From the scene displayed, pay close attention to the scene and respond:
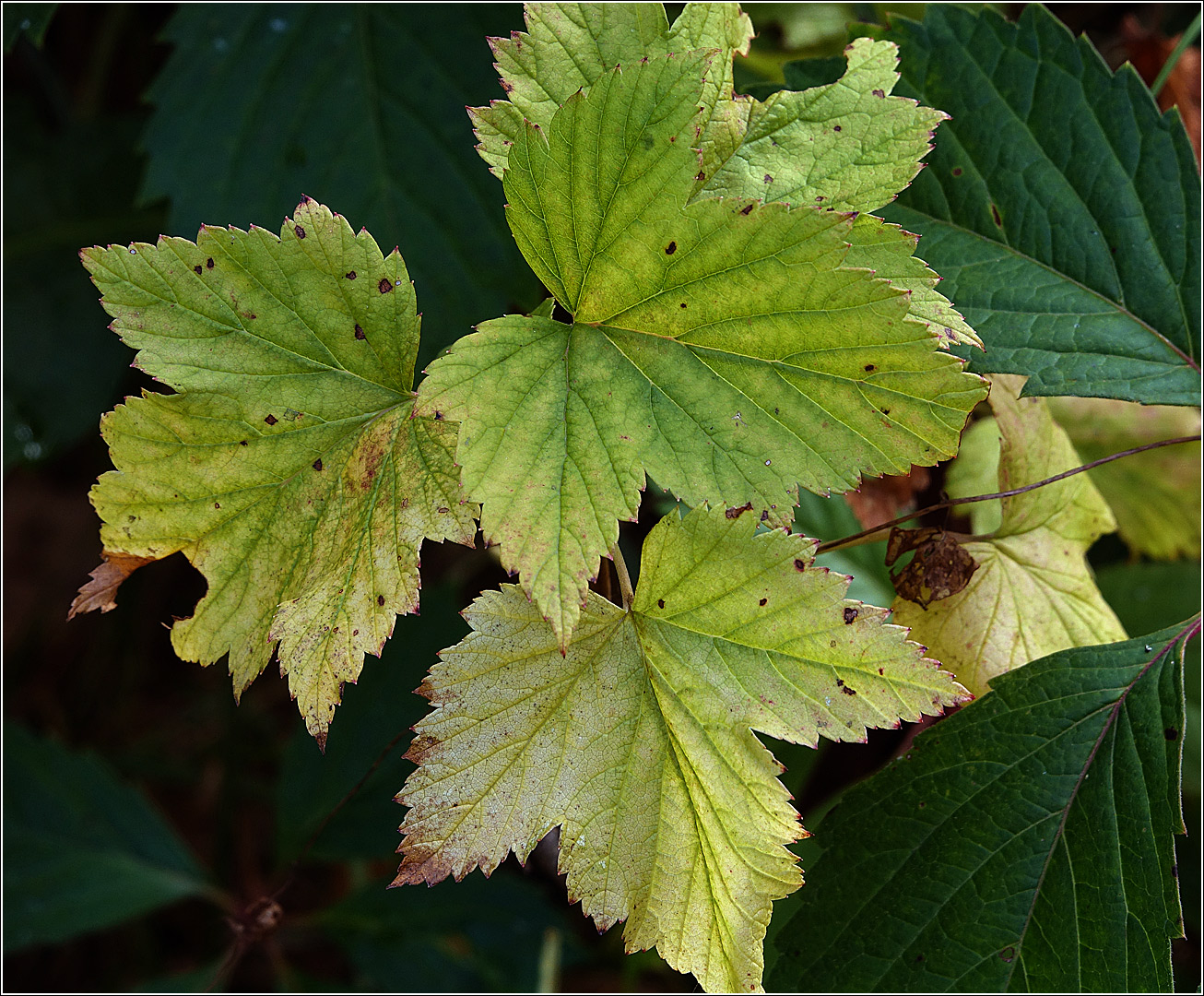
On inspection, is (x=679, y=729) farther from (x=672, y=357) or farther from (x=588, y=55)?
(x=588, y=55)

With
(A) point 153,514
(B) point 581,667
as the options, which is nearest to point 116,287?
(A) point 153,514

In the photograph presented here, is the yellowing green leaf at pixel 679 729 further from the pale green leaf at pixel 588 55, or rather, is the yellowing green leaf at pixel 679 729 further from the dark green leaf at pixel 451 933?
the dark green leaf at pixel 451 933

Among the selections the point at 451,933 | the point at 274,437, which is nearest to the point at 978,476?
the point at 274,437

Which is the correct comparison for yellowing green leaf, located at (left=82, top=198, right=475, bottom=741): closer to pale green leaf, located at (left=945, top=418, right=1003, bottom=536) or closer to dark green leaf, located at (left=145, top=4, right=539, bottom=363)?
dark green leaf, located at (left=145, top=4, right=539, bottom=363)

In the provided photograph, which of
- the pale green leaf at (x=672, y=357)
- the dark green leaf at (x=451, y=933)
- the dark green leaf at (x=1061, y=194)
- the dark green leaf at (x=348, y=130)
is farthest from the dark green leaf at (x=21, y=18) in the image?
the dark green leaf at (x=451, y=933)

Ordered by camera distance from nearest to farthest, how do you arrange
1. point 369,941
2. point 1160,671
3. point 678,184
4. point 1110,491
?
point 678,184 → point 1160,671 → point 1110,491 → point 369,941

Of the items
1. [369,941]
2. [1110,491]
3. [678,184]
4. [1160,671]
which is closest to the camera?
[678,184]

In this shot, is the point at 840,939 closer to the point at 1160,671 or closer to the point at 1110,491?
the point at 1160,671
